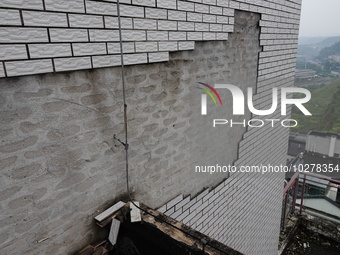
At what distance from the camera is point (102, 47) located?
6.48 feet

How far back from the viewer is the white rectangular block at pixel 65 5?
64.2 inches

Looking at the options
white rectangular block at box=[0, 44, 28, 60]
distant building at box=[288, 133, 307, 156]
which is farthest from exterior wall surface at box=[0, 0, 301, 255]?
distant building at box=[288, 133, 307, 156]

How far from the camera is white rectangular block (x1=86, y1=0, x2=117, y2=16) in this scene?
1.84 metres

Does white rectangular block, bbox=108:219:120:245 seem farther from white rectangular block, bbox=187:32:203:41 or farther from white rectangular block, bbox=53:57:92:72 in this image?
white rectangular block, bbox=187:32:203:41

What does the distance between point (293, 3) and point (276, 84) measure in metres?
1.77

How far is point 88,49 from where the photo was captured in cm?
189

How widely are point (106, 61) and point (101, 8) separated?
40 cm

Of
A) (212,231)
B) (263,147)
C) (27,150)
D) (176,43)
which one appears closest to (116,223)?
(27,150)

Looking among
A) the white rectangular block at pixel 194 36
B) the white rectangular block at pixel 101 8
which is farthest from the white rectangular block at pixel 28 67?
the white rectangular block at pixel 194 36

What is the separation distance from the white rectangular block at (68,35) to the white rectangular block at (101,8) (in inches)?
6.8

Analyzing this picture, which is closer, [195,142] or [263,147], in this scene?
[195,142]

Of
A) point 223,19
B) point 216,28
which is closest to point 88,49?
point 216,28

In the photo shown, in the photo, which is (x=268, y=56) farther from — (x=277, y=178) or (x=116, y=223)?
(x=116, y=223)

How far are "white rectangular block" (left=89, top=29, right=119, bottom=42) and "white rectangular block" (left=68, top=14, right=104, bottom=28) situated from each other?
0.14ft
